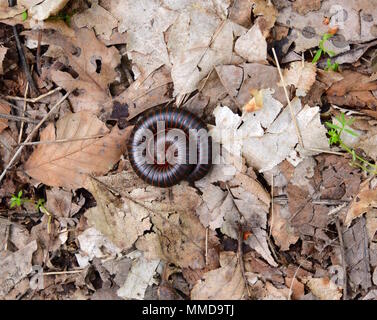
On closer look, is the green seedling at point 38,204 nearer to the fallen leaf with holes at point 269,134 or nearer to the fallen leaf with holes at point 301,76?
the fallen leaf with holes at point 269,134

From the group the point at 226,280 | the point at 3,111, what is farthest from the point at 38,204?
the point at 226,280

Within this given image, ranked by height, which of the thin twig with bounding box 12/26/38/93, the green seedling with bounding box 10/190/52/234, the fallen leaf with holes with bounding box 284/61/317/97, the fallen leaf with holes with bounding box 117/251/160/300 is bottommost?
the fallen leaf with holes with bounding box 117/251/160/300

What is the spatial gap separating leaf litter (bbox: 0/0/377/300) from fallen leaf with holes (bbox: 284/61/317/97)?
15mm

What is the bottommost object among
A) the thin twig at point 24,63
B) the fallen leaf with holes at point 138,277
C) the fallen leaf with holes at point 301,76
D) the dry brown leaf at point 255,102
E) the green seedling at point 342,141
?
the fallen leaf with holes at point 138,277

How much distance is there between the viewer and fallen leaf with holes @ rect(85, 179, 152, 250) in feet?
14.6

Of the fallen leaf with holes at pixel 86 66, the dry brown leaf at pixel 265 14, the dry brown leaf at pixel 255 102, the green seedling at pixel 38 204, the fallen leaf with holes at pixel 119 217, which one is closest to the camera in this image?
the dry brown leaf at pixel 265 14

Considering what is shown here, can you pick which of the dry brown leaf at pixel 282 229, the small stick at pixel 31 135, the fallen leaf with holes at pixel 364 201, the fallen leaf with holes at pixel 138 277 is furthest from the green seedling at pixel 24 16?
the fallen leaf with holes at pixel 364 201

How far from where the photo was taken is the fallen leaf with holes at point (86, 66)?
434 centimetres

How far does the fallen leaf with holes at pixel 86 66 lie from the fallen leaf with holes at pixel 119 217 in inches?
37.3

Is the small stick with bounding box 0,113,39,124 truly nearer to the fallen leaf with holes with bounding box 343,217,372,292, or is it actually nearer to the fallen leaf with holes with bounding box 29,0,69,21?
the fallen leaf with holes with bounding box 29,0,69,21

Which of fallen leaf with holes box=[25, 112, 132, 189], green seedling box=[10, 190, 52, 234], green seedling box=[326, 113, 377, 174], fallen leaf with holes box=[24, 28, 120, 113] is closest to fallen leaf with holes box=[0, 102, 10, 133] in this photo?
fallen leaf with holes box=[25, 112, 132, 189]

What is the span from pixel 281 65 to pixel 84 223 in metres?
2.77

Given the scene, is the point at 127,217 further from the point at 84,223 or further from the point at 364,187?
the point at 364,187

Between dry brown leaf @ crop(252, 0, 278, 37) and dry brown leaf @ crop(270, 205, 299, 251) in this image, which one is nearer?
dry brown leaf @ crop(252, 0, 278, 37)
